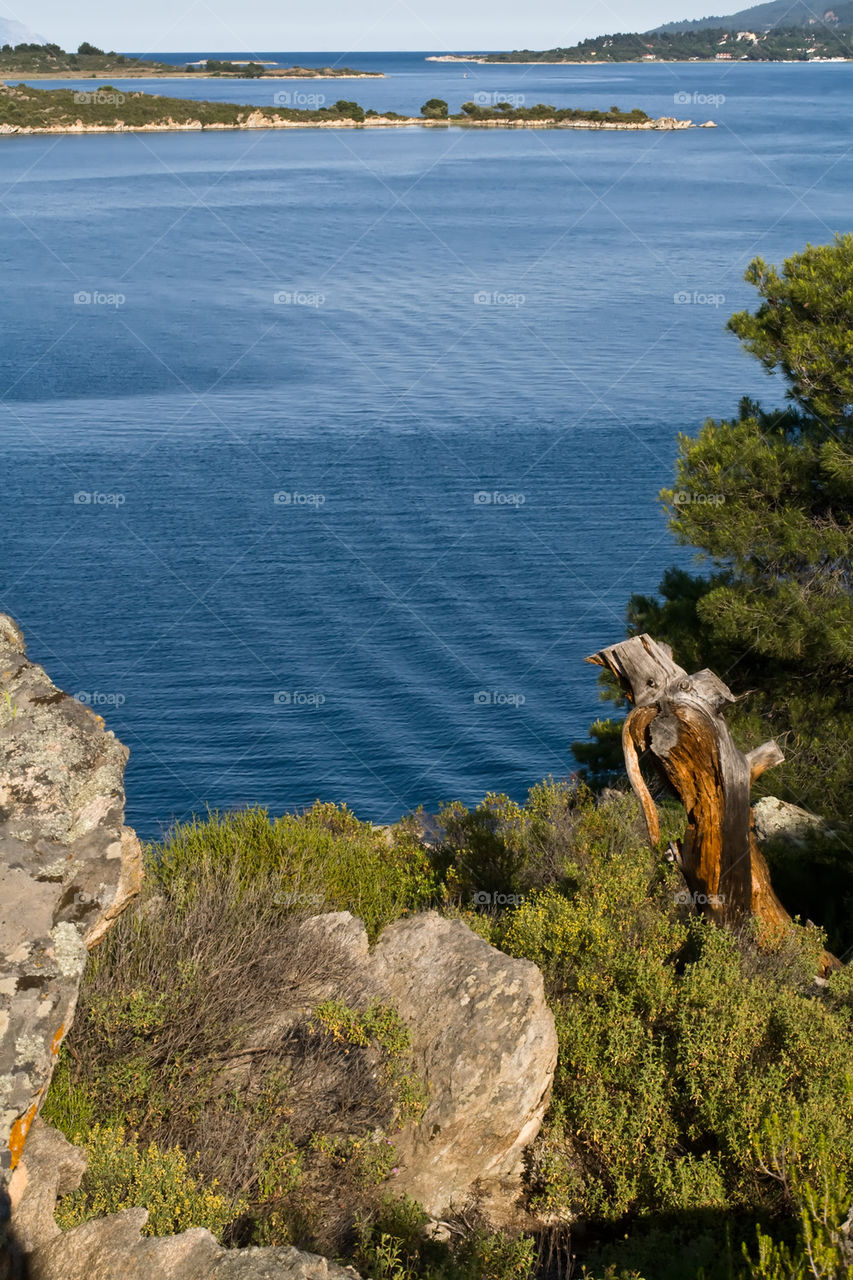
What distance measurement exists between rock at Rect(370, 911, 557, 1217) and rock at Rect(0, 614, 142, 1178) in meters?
2.93

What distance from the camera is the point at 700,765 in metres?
10.3

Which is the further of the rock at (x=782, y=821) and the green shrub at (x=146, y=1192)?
the rock at (x=782, y=821)

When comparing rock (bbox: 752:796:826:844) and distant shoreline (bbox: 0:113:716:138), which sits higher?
distant shoreline (bbox: 0:113:716:138)

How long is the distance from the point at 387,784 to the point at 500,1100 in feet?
64.5

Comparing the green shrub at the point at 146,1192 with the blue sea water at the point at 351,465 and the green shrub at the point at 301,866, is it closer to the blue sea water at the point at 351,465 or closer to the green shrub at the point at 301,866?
the green shrub at the point at 301,866

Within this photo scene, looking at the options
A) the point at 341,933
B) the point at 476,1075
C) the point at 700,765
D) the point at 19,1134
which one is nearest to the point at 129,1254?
the point at 19,1134

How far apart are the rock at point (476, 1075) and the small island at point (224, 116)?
426ft

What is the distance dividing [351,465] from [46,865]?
37721mm

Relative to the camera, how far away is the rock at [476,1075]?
8.34 meters

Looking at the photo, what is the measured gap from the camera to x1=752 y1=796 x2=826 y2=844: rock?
47.3 ft

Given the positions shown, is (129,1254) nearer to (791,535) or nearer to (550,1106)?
(550,1106)

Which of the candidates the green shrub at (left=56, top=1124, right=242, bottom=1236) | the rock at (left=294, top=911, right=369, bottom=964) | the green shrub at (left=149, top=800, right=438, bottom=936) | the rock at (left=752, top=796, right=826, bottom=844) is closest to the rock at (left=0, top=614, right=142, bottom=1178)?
the green shrub at (left=56, top=1124, right=242, bottom=1236)

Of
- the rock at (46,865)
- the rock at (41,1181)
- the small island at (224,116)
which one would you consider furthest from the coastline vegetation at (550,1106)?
the small island at (224,116)

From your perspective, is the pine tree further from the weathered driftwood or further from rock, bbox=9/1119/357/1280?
rock, bbox=9/1119/357/1280
